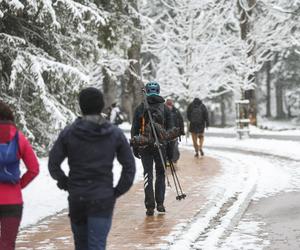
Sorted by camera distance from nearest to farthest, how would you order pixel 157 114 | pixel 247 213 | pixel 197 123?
pixel 157 114 < pixel 247 213 < pixel 197 123

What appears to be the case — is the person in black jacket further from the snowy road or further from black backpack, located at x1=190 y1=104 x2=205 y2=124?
black backpack, located at x1=190 y1=104 x2=205 y2=124

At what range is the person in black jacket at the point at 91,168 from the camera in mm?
5078

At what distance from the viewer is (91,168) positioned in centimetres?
510

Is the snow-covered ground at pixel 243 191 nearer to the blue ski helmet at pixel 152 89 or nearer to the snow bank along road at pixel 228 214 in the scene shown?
the snow bank along road at pixel 228 214

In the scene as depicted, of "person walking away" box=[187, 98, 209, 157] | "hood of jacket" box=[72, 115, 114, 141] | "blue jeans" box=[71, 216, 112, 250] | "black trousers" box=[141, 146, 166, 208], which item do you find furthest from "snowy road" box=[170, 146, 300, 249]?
"person walking away" box=[187, 98, 209, 157]

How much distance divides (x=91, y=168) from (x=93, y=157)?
3.6 inches

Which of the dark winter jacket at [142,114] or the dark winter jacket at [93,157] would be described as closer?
the dark winter jacket at [93,157]

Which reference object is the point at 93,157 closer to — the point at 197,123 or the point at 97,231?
the point at 97,231

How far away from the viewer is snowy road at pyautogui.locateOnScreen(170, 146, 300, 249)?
7.69 metres

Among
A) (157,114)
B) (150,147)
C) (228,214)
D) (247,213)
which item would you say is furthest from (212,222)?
(157,114)

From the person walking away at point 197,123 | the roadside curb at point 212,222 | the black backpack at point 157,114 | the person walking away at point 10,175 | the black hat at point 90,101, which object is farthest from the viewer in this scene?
Answer: the person walking away at point 197,123

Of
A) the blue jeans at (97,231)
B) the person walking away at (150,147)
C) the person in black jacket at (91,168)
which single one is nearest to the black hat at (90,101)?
the person in black jacket at (91,168)

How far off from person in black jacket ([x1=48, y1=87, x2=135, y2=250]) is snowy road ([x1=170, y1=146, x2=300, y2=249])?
2359 millimetres

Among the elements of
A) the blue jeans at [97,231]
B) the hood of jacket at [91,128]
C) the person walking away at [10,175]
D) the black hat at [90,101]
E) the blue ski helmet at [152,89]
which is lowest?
the blue jeans at [97,231]
